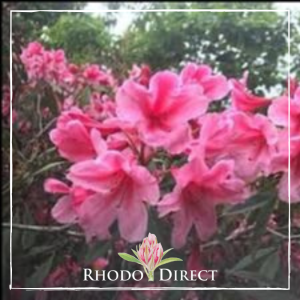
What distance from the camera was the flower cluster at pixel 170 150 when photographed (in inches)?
68.2

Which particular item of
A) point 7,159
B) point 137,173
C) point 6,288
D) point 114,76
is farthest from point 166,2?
point 6,288

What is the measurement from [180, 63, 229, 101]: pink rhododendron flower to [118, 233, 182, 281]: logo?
361 mm

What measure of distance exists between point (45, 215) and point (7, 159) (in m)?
0.16

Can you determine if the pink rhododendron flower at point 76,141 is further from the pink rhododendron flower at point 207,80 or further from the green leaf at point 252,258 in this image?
the green leaf at point 252,258

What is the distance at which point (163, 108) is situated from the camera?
1721mm

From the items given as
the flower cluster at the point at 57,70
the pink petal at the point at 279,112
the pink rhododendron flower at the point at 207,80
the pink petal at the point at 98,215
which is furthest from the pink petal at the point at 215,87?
the pink petal at the point at 98,215

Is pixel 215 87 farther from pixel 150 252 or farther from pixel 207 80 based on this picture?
pixel 150 252

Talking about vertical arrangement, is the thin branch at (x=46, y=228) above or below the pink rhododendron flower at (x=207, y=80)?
below

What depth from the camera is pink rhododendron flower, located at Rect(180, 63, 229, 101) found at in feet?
5.74

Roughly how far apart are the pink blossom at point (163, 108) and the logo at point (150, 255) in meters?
0.23

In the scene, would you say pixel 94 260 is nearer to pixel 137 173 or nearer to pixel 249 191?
pixel 137 173

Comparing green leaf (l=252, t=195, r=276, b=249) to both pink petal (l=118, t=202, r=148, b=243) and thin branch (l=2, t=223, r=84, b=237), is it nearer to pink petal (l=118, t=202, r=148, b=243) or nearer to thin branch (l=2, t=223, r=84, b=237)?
pink petal (l=118, t=202, r=148, b=243)

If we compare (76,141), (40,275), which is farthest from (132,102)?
(40,275)

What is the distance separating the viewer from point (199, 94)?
68.4 inches
